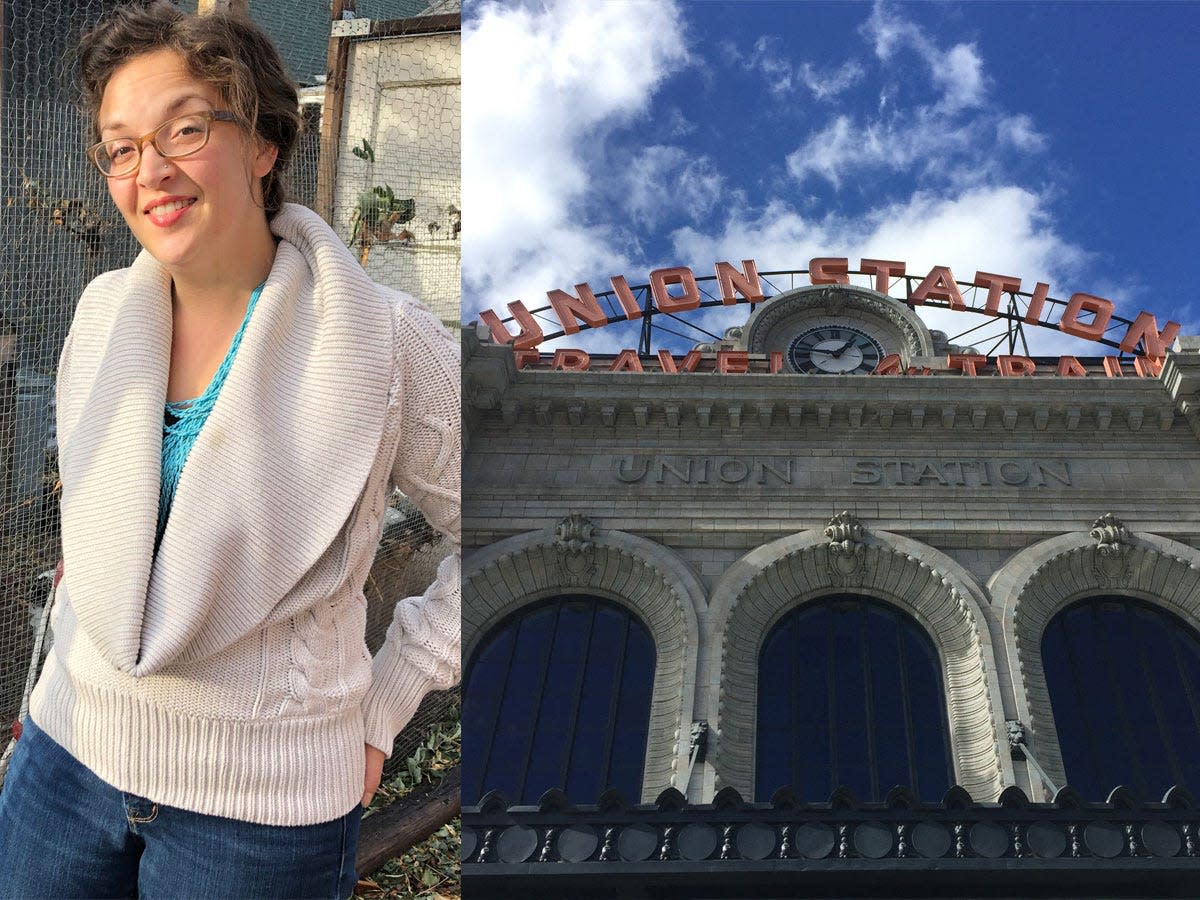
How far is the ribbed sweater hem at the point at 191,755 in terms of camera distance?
6.51 feet

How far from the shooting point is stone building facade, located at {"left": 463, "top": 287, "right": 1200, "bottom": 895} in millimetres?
12844

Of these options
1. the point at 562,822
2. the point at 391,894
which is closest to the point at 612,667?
the point at 562,822

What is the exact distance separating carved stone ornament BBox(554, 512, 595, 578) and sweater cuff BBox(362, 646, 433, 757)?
1149 cm

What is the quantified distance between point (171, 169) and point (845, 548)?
12.2 meters

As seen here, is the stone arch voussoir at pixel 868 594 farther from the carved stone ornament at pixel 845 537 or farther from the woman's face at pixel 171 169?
the woman's face at pixel 171 169

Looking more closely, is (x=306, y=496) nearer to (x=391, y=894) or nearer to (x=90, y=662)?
(x=90, y=662)

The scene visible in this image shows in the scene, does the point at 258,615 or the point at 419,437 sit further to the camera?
the point at 419,437

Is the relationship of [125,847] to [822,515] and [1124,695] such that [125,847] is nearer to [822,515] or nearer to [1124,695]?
[822,515]

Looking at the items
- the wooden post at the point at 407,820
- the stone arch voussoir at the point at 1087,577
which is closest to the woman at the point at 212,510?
the wooden post at the point at 407,820

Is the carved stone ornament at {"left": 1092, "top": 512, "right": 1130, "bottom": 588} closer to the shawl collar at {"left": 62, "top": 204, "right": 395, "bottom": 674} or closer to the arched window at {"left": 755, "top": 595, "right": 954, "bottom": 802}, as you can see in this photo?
the arched window at {"left": 755, "top": 595, "right": 954, "bottom": 802}

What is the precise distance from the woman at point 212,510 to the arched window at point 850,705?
410 inches

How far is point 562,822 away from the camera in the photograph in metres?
10.0

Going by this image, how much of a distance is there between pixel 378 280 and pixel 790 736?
35.4 feet

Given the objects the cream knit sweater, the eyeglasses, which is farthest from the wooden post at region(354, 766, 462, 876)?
the eyeglasses
